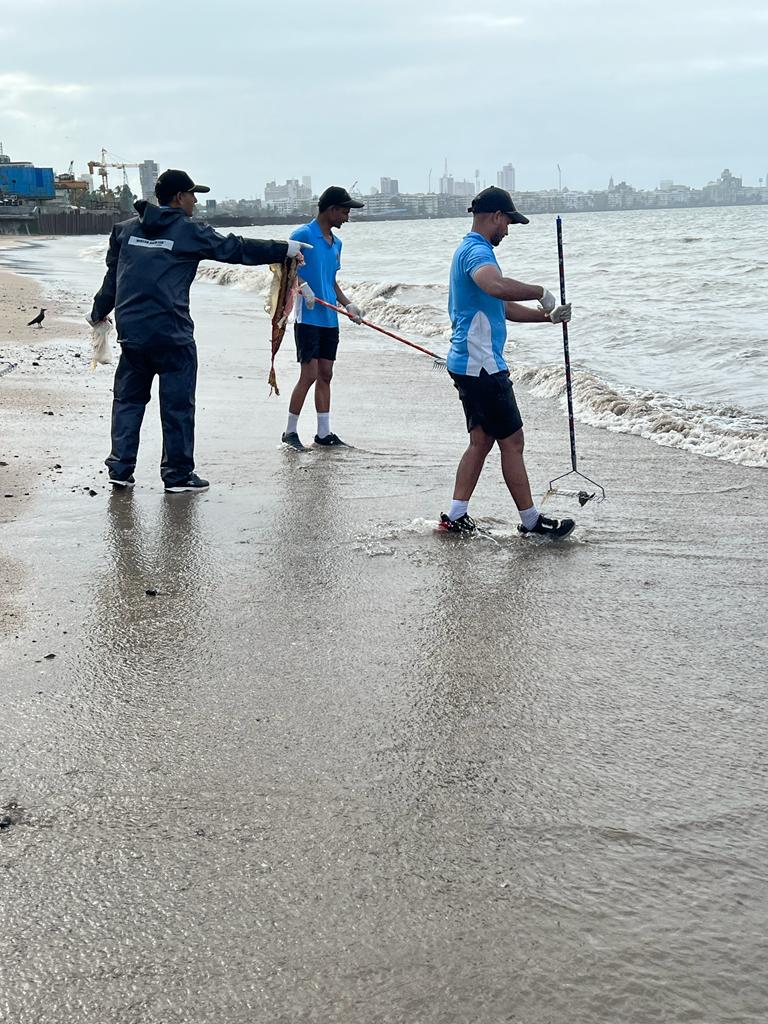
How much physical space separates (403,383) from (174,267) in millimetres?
5161

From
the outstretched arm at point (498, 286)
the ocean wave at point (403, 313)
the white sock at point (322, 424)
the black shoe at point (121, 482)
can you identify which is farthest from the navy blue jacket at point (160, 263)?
the ocean wave at point (403, 313)

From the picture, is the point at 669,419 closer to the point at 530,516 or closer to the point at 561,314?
the point at 530,516

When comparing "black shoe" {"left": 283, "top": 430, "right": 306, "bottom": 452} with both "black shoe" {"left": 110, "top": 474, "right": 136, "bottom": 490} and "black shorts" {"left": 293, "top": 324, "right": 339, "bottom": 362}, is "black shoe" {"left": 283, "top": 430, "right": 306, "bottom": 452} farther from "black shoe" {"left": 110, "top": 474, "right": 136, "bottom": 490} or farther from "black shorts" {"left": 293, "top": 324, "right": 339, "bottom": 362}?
"black shoe" {"left": 110, "top": 474, "right": 136, "bottom": 490}

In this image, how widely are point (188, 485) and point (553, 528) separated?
2448 millimetres

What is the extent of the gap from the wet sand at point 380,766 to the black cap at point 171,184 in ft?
6.58

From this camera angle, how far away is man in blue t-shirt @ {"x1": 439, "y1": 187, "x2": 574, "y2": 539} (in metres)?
5.68

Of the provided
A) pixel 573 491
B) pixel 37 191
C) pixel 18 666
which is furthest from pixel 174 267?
pixel 37 191

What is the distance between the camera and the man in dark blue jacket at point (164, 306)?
6.73m

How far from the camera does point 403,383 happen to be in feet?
38.4

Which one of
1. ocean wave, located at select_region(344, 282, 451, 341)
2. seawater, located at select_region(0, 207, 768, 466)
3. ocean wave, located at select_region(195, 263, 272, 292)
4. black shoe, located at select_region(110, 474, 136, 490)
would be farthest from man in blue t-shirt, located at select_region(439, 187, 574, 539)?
ocean wave, located at select_region(195, 263, 272, 292)

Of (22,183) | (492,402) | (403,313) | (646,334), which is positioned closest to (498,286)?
(492,402)

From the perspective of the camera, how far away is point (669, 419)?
9320 millimetres

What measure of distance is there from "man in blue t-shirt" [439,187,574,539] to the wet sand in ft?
0.71

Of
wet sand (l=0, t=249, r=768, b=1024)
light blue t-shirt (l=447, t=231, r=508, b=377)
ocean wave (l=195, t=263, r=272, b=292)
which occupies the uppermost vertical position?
ocean wave (l=195, t=263, r=272, b=292)
